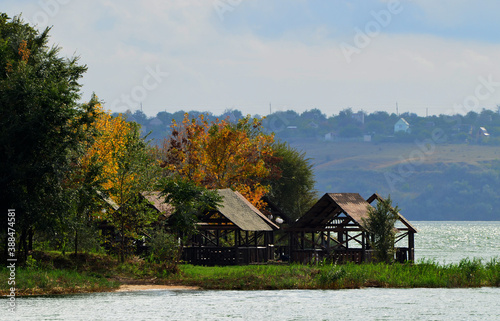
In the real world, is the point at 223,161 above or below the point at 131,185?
above

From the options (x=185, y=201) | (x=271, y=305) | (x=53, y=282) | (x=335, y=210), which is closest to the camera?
(x=271, y=305)

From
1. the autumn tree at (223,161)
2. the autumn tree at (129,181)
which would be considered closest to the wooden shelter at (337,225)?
the autumn tree at (129,181)

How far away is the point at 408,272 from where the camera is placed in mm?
43094

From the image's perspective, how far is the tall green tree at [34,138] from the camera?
39.5 metres

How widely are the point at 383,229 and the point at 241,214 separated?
10.5m

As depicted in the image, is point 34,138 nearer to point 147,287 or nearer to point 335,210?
point 147,287

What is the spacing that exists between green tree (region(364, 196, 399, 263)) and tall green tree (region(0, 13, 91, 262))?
697 inches

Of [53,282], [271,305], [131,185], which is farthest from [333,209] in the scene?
[53,282]

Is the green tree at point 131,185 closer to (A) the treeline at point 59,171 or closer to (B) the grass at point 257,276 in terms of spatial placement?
(A) the treeline at point 59,171

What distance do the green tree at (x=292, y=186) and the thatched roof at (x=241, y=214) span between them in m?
25.6

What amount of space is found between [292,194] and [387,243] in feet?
120

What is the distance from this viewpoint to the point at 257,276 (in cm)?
4166

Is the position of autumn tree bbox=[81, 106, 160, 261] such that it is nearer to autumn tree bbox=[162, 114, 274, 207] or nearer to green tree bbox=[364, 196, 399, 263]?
green tree bbox=[364, 196, 399, 263]

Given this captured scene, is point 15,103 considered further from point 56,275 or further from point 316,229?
point 316,229
